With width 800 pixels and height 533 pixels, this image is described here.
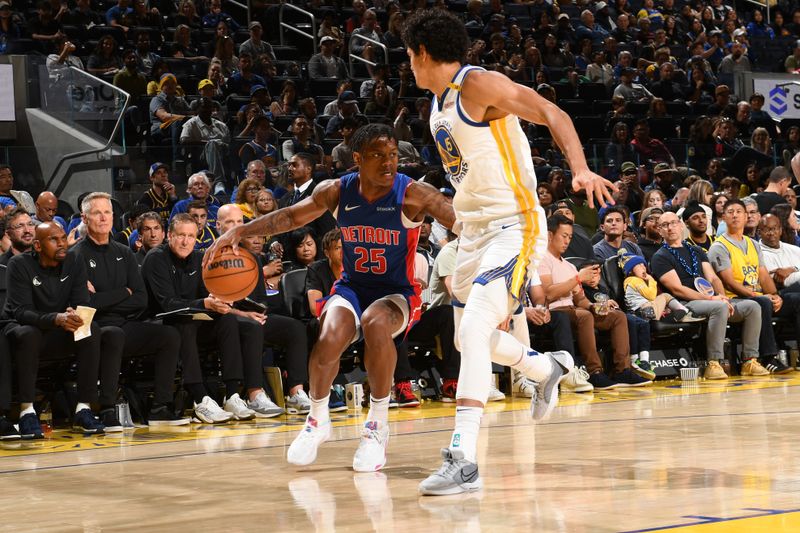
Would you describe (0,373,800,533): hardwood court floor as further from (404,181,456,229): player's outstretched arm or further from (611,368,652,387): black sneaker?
(611,368,652,387): black sneaker

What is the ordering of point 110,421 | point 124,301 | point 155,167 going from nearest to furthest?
1. point 110,421
2. point 124,301
3. point 155,167

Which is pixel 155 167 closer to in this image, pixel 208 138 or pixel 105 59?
pixel 208 138

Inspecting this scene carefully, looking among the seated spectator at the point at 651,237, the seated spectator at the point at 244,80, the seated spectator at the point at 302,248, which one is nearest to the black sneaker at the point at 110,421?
the seated spectator at the point at 302,248

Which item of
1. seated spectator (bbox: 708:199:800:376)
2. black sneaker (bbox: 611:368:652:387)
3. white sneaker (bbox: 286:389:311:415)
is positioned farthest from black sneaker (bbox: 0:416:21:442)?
seated spectator (bbox: 708:199:800:376)

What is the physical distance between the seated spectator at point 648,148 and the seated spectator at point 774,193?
5.86ft

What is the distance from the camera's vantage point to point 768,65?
2033 centimetres

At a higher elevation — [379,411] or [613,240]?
[613,240]

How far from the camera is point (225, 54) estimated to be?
15.1 m

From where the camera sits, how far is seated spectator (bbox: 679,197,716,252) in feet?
36.2

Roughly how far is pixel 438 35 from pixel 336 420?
3.72m

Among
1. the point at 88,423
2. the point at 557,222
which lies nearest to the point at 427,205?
the point at 88,423

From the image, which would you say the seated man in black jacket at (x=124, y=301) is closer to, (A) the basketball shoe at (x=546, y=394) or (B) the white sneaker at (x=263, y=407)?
(B) the white sneaker at (x=263, y=407)

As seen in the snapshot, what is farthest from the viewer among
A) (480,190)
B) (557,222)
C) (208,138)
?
(208,138)

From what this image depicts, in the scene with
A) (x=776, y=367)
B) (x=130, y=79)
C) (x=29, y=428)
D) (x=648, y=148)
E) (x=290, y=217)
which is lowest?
(x=776, y=367)
